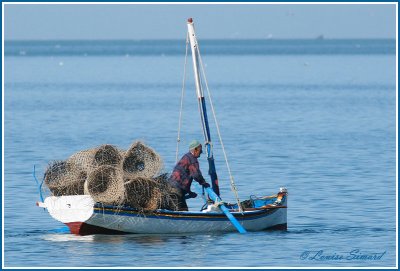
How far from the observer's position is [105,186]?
2338cm

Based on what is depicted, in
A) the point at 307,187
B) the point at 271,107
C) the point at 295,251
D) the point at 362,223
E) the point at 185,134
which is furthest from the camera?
the point at 271,107

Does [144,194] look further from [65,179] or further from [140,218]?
[65,179]

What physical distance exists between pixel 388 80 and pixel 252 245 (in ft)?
268

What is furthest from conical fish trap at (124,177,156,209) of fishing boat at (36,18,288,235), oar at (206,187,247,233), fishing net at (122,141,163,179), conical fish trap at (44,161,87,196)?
oar at (206,187,247,233)

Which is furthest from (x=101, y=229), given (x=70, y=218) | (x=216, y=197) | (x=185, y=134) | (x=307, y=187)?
(x=185, y=134)

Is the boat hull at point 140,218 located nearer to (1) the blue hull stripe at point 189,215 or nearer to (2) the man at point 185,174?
(1) the blue hull stripe at point 189,215

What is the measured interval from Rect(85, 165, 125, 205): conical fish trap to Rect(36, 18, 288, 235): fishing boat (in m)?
0.13

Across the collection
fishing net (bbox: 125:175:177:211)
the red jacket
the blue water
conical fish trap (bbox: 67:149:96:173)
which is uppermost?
conical fish trap (bbox: 67:149:96:173)

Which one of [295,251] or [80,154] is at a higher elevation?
[80,154]

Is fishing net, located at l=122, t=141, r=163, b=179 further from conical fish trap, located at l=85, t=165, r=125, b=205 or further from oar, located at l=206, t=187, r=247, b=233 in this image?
oar, located at l=206, t=187, r=247, b=233

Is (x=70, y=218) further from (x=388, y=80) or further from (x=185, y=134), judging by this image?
(x=388, y=80)

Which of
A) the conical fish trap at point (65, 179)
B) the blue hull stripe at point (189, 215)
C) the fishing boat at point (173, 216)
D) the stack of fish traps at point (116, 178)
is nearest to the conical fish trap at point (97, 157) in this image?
the stack of fish traps at point (116, 178)

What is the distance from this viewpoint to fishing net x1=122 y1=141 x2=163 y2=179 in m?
24.1

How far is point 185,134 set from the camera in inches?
1890
